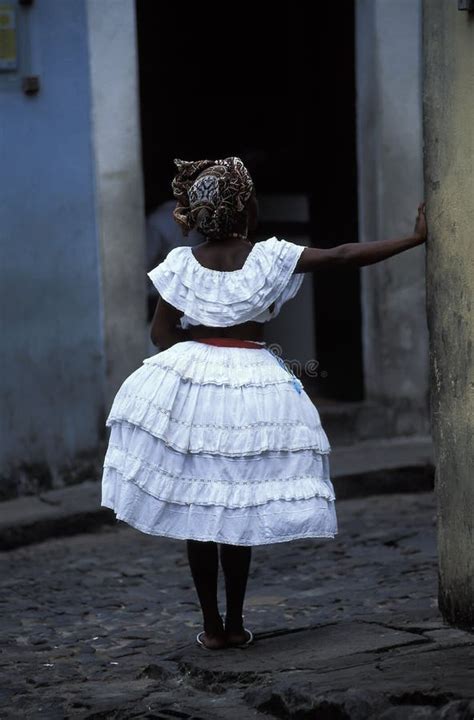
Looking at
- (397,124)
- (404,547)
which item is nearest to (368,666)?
(404,547)

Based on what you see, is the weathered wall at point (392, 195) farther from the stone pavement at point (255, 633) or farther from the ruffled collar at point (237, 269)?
the ruffled collar at point (237, 269)

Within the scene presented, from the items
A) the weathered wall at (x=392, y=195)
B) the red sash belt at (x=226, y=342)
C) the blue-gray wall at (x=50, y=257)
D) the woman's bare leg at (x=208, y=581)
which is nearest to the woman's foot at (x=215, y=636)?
the woman's bare leg at (x=208, y=581)

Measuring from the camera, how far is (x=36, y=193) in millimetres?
8484

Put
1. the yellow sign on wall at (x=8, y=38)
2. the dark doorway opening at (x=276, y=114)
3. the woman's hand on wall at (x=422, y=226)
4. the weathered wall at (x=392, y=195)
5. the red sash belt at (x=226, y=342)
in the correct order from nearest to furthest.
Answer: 1. the woman's hand on wall at (x=422, y=226)
2. the red sash belt at (x=226, y=342)
3. the yellow sign on wall at (x=8, y=38)
4. the weathered wall at (x=392, y=195)
5. the dark doorway opening at (x=276, y=114)

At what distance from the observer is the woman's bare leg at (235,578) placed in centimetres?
518

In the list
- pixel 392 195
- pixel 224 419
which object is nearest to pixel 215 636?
pixel 224 419

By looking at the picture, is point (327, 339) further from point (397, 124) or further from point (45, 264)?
point (45, 264)

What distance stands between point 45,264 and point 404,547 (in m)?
2.67

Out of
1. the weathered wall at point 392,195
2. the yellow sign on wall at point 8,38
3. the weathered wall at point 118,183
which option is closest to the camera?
the yellow sign on wall at point 8,38

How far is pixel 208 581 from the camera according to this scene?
5.22 m

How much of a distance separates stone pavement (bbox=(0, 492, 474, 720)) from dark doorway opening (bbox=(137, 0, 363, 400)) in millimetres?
2243

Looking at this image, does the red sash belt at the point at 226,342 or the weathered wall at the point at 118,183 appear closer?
the red sash belt at the point at 226,342

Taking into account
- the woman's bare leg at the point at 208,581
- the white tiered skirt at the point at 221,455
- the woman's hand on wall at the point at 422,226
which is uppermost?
the woman's hand on wall at the point at 422,226

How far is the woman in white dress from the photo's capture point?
16.6 feet
